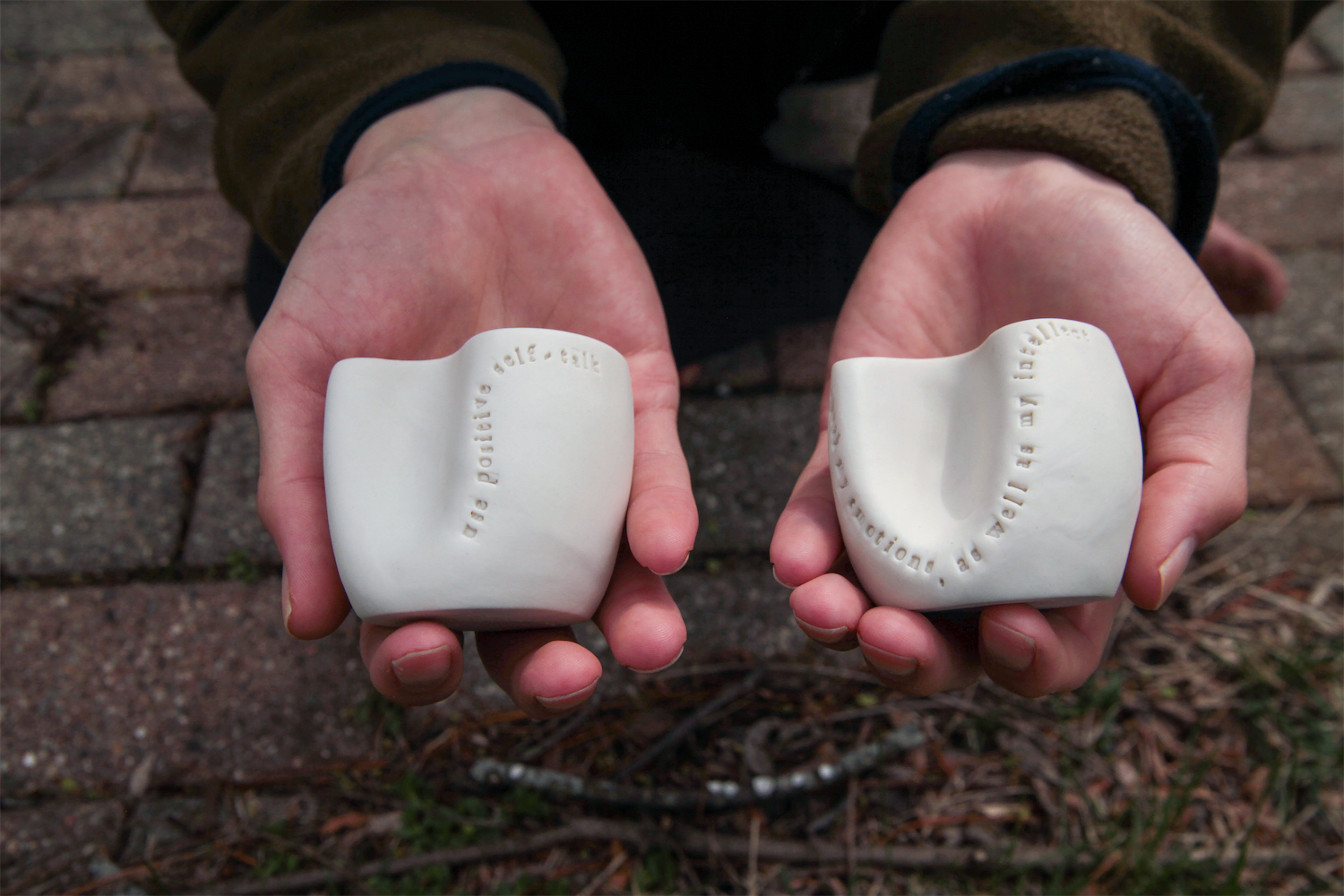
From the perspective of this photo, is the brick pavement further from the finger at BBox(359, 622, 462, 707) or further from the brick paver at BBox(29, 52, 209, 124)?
the finger at BBox(359, 622, 462, 707)

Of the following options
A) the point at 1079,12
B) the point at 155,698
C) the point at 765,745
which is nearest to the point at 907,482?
the point at 765,745

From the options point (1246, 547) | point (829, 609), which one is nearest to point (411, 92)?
point (829, 609)

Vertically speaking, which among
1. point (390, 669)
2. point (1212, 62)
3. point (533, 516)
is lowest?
point (390, 669)

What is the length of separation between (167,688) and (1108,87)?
6.75 feet

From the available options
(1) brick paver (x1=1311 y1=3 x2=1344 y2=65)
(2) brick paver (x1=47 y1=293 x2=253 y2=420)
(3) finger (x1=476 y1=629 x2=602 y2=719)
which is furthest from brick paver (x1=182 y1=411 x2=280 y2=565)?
(1) brick paver (x1=1311 y1=3 x2=1344 y2=65)

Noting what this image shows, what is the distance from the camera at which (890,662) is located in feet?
3.99

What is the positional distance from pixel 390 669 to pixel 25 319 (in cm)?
193

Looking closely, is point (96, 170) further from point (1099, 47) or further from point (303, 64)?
point (1099, 47)

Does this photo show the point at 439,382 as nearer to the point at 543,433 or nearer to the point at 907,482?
the point at 543,433

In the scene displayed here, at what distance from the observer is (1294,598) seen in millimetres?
1960

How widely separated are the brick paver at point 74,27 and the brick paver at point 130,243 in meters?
0.87

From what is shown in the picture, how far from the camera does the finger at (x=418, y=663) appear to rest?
3.85 feet

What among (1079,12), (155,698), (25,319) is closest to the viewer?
(1079,12)

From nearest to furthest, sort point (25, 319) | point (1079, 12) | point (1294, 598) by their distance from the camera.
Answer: point (1079, 12) < point (1294, 598) < point (25, 319)
